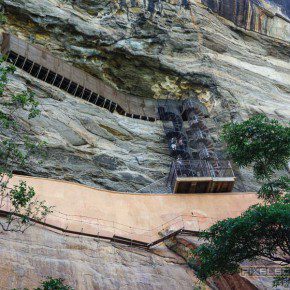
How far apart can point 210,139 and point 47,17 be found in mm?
11801

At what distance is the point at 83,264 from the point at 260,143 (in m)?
7.66

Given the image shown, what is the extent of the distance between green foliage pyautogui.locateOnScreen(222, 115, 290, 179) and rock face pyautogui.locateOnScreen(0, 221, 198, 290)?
178 inches

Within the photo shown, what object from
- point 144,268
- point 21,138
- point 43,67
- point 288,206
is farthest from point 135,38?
point 288,206

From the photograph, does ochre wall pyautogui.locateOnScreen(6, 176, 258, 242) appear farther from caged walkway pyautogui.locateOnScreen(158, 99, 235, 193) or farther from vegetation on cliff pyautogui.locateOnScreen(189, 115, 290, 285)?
vegetation on cliff pyautogui.locateOnScreen(189, 115, 290, 285)

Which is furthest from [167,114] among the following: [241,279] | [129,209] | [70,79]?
[241,279]

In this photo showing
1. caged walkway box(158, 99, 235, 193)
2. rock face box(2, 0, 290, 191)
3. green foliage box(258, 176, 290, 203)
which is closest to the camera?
green foliage box(258, 176, 290, 203)

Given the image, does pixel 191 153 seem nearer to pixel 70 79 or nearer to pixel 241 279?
pixel 70 79

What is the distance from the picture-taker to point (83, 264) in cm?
1460

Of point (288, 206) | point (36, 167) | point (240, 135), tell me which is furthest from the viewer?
point (36, 167)

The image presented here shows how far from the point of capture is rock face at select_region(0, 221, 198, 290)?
13.1 meters

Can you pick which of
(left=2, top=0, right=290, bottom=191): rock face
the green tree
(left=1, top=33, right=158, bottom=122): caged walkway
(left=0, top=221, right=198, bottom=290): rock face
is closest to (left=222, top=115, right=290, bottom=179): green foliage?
(left=0, top=221, right=198, bottom=290): rock face

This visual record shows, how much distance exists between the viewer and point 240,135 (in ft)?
60.0

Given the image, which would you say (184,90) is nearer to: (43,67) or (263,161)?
(43,67)

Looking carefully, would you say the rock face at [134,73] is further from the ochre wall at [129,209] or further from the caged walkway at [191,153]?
the ochre wall at [129,209]
